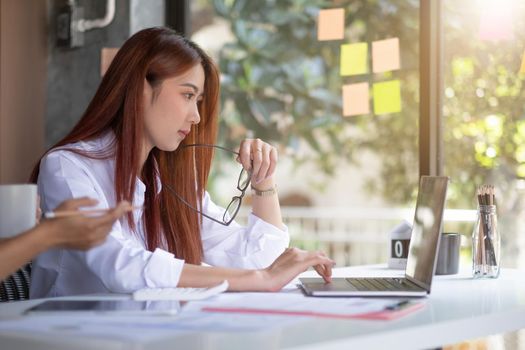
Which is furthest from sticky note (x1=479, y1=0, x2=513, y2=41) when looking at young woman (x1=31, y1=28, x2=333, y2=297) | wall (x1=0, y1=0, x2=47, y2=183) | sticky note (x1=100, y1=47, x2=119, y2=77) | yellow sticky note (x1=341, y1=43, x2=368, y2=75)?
wall (x1=0, y1=0, x2=47, y2=183)

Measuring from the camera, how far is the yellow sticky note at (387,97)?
2850mm

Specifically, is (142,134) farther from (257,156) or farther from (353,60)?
(353,60)

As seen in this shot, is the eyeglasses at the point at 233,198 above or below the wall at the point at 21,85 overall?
below

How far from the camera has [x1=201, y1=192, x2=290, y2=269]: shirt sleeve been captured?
6.85ft

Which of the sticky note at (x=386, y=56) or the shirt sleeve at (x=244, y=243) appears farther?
the sticky note at (x=386, y=56)

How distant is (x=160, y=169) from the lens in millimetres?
2197

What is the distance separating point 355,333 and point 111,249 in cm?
64

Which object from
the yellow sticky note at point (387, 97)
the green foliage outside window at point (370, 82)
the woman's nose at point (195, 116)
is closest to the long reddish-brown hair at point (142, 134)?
the woman's nose at point (195, 116)

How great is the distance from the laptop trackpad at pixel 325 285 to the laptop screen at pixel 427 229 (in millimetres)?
149

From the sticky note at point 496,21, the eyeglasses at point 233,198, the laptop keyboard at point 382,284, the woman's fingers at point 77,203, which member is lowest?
the laptop keyboard at point 382,284

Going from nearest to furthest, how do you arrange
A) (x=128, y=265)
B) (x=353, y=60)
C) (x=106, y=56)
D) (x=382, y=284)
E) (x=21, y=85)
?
1. (x=128, y=265)
2. (x=382, y=284)
3. (x=353, y=60)
4. (x=106, y=56)
5. (x=21, y=85)

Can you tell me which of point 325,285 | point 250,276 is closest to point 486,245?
point 325,285

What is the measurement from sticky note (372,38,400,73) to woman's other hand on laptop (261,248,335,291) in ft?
4.32

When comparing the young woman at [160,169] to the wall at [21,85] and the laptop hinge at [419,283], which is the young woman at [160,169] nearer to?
the laptop hinge at [419,283]
